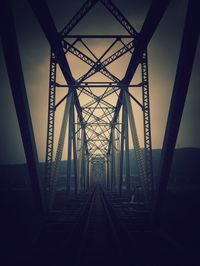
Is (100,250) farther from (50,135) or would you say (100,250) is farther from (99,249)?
(50,135)

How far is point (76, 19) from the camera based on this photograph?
8156mm
